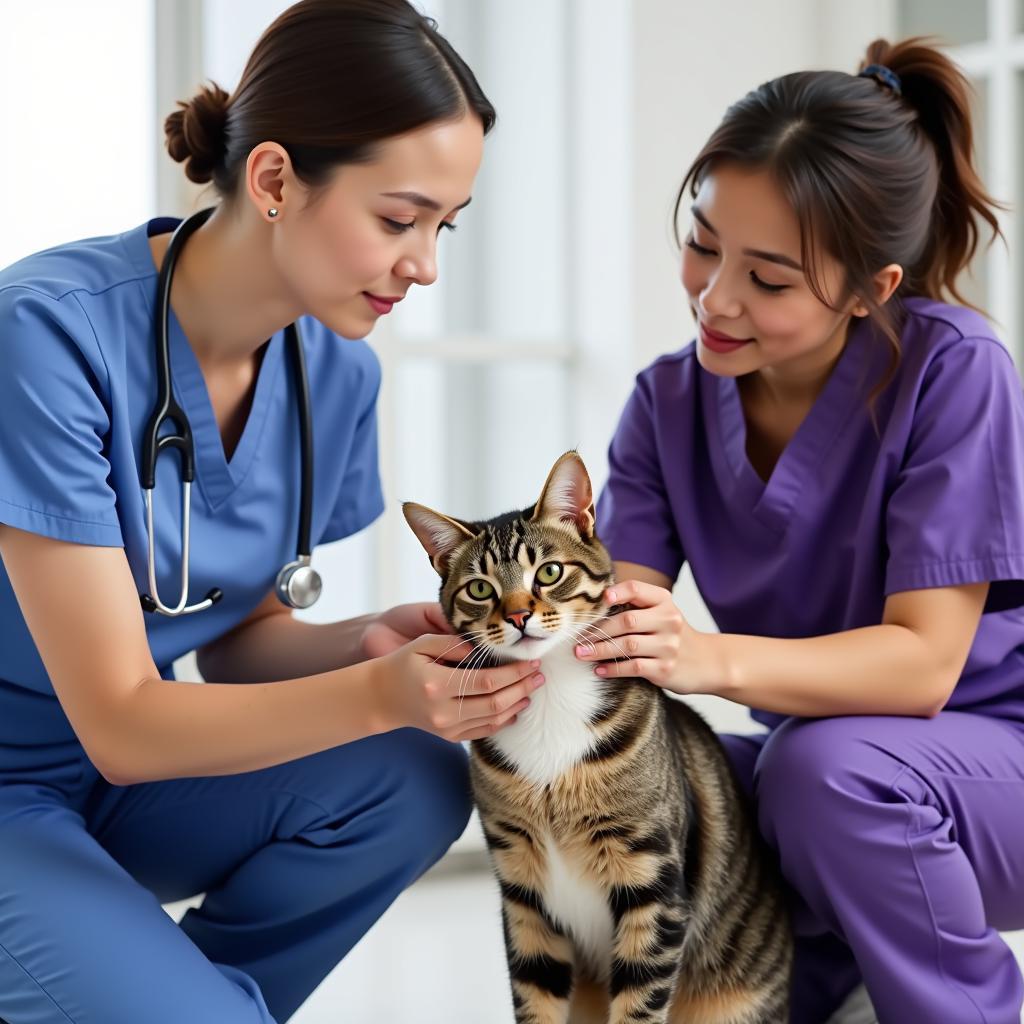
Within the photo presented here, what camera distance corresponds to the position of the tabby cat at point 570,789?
1296mm

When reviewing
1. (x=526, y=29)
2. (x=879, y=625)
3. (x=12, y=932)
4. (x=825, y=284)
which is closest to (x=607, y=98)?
(x=526, y=29)

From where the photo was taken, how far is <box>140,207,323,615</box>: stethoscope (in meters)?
1.40

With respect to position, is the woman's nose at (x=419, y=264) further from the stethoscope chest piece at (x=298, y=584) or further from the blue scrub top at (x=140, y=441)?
the stethoscope chest piece at (x=298, y=584)

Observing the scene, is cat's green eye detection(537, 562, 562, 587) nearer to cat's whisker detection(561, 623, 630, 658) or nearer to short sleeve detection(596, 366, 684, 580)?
cat's whisker detection(561, 623, 630, 658)

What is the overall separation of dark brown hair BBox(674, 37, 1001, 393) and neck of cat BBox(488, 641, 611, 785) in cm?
56

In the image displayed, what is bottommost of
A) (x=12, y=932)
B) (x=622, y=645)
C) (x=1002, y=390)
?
(x=12, y=932)

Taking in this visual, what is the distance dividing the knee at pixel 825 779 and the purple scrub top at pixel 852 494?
0.62ft

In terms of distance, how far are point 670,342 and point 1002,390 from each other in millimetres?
1252

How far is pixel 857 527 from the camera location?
162 centimetres

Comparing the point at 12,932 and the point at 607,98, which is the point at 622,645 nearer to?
the point at 12,932

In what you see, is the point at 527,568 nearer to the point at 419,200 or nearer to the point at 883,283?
the point at 419,200

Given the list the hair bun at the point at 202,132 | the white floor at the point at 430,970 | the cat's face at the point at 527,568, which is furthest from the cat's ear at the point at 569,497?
the white floor at the point at 430,970

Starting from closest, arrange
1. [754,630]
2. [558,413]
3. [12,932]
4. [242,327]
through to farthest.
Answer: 1. [12,932]
2. [242,327]
3. [754,630]
4. [558,413]

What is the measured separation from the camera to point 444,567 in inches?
53.9
